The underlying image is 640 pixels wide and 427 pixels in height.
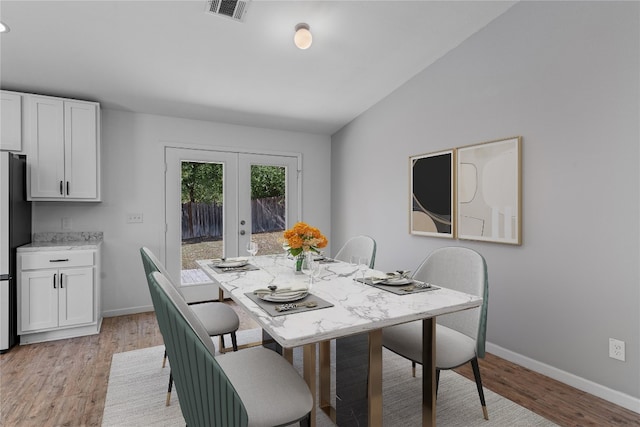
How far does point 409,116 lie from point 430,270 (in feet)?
6.60

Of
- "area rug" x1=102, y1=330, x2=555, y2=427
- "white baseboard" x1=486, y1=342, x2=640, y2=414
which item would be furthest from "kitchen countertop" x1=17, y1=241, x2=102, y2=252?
"white baseboard" x1=486, y1=342, x2=640, y2=414

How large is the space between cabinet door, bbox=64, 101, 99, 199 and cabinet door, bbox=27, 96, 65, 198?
0.15 feet

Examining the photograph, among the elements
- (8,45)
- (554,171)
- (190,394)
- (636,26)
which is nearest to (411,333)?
(190,394)

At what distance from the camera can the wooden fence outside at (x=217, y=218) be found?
4180 millimetres

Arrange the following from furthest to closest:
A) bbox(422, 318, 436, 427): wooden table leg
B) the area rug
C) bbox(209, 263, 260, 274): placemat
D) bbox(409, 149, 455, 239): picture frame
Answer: bbox(409, 149, 455, 239): picture frame < bbox(209, 263, 260, 274): placemat < the area rug < bbox(422, 318, 436, 427): wooden table leg

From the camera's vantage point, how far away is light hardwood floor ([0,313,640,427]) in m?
1.97

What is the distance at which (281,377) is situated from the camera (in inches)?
56.2

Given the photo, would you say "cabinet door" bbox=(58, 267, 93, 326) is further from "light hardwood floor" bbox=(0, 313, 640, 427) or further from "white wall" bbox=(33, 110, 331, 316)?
"white wall" bbox=(33, 110, 331, 316)

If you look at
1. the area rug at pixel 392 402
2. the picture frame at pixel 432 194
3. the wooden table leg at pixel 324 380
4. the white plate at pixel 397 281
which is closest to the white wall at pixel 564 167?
the picture frame at pixel 432 194

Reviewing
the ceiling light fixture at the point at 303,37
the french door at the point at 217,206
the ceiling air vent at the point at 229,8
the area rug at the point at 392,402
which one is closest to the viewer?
the area rug at the point at 392,402

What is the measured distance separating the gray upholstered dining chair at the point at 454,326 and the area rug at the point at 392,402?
16 cm

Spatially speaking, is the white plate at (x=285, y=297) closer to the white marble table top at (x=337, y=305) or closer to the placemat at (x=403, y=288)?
the white marble table top at (x=337, y=305)

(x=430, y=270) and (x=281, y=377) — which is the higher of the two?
(x=430, y=270)

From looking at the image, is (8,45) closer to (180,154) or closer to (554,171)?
(180,154)
